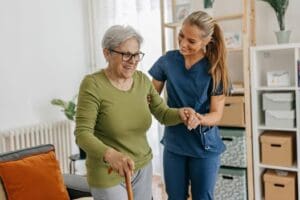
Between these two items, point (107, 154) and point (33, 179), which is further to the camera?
point (33, 179)

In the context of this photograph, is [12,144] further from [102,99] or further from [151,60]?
[102,99]

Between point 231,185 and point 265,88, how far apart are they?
822 millimetres

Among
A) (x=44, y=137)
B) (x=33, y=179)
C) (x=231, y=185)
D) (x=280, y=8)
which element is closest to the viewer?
(x=33, y=179)

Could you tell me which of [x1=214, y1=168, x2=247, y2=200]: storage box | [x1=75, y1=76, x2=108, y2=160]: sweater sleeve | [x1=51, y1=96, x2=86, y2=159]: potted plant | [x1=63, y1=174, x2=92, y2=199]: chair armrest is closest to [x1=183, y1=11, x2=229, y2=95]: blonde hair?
[x1=75, y1=76, x2=108, y2=160]: sweater sleeve

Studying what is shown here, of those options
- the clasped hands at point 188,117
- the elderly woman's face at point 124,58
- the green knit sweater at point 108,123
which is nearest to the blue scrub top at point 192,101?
the clasped hands at point 188,117

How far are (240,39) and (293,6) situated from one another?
53 centimetres

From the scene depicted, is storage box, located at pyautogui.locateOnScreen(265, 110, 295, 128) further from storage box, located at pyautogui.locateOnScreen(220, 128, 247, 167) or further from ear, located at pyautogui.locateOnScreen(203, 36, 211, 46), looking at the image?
ear, located at pyautogui.locateOnScreen(203, 36, 211, 46)

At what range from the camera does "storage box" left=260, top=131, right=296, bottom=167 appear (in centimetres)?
265

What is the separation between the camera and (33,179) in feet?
6.33

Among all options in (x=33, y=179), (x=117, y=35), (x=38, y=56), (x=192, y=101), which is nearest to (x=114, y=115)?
(x=117, y=35)

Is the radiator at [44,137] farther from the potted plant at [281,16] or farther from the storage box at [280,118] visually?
the potted plant at [281,16]

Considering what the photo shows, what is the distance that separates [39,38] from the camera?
3244 mm

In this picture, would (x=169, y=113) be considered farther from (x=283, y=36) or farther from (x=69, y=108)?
(x=69, y=108)

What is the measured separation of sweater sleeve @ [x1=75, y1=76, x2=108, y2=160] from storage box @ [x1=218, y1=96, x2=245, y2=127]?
67.7 inches
